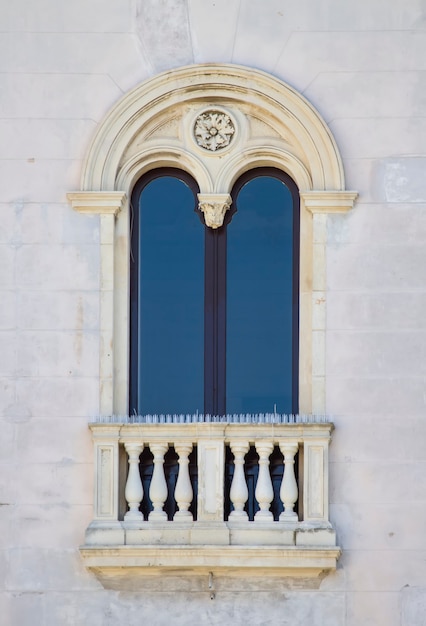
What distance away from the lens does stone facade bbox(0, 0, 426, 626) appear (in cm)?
1559

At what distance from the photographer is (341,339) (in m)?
16.0

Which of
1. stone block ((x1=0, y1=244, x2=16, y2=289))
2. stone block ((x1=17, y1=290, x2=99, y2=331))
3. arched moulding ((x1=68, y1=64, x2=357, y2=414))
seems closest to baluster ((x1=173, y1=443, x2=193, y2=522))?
arched moulding ((x1=68, y1=64, x2=357, y2=414))

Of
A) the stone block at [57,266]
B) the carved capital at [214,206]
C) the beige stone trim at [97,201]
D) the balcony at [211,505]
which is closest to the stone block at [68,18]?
the beige stone trim at [97,201]

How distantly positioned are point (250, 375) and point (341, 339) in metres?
1.03

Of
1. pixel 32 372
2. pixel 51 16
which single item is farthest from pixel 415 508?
pixel 51 16

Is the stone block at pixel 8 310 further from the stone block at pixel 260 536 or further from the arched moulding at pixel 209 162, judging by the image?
the stone block at pixel 260 536

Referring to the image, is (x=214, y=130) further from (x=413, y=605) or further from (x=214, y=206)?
(x=413, y=605)

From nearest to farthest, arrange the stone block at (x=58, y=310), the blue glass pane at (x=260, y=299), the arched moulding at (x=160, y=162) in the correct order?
the stone block at (x=58, y=310), the blue glass pane at (x=260, y=299), the arched moulding at (x=160, y=162)

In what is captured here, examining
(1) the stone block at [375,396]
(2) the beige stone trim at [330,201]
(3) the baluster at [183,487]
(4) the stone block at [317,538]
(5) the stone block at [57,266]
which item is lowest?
(4) the stone block at [317,538]

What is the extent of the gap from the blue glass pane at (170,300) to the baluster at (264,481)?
93cm

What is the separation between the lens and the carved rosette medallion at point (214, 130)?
16562 mm

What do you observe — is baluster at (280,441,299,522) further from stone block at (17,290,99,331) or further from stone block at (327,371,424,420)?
stone block at (17,290,99,331)

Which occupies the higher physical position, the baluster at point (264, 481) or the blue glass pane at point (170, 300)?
the blue glass pane at point (170, 300)

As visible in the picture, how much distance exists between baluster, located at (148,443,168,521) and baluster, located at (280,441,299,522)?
1115 mm
